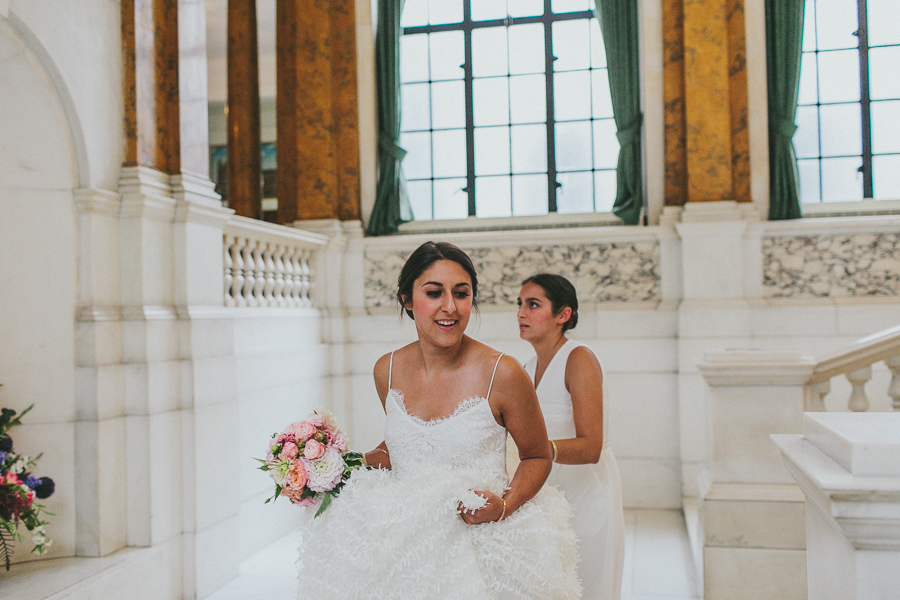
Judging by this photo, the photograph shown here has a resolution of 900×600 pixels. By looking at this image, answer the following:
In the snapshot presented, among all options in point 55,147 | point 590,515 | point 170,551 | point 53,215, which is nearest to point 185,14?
point 55,147

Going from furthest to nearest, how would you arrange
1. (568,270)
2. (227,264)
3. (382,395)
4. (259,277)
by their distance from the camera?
1. (568,270)
2. (259,277)
3. (227,264)
4. (382,395)

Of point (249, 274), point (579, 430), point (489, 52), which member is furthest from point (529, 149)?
point (579, 430)

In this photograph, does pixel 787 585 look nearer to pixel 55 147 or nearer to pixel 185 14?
pixel 55 147

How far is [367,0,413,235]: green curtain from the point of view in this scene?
7977 mm

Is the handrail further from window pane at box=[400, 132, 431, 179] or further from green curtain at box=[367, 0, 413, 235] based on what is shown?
window pane at box=[400, 132, 431, 179]

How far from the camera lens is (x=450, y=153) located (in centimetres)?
846

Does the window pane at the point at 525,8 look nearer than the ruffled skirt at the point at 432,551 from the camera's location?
No

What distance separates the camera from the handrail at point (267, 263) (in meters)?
5.79

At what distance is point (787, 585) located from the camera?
4152mm

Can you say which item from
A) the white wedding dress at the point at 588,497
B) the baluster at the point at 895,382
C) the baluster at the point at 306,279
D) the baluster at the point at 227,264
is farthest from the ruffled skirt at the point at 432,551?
the baluster at the point at 306,279

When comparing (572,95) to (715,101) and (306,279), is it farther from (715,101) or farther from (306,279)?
(306,279)

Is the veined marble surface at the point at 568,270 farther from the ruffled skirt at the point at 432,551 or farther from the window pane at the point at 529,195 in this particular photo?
the ruffled skirt at the point at 432,551

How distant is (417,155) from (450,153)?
380 millimetres

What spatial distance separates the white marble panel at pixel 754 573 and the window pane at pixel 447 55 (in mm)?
5896
